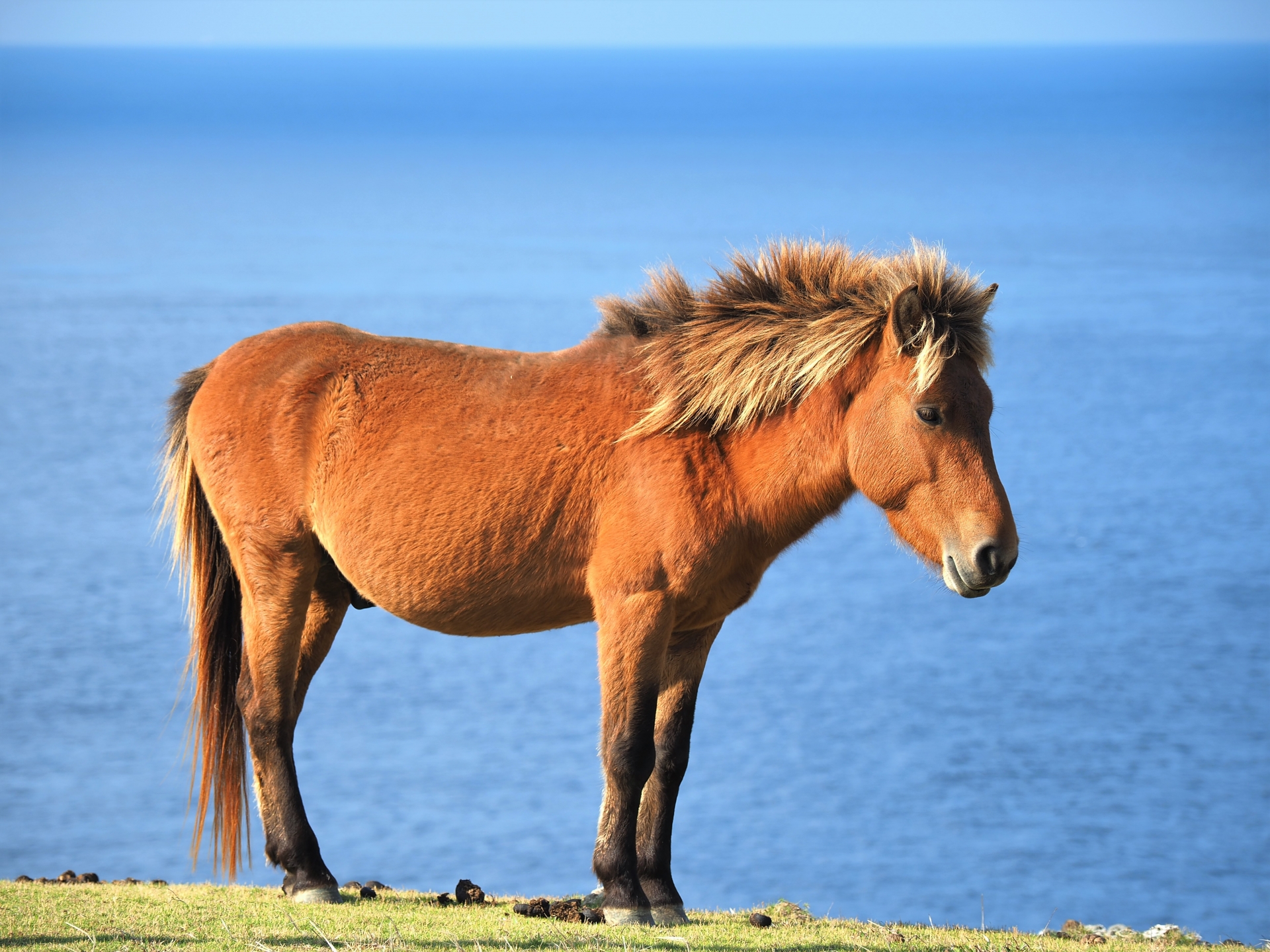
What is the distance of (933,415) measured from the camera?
5777 millimetres

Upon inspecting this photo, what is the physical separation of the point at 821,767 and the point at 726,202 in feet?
253

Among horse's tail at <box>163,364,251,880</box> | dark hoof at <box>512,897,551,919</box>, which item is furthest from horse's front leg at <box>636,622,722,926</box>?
horse's tail at <box>163,364,251,880</box>

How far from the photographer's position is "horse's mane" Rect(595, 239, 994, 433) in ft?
19.5

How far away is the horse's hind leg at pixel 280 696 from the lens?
258 inches

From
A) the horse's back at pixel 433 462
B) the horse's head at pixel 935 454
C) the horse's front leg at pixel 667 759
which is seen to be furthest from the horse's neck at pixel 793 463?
the horse's front leg at pixel 667 759

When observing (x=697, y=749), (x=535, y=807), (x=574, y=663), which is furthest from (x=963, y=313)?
(x=574, y=663)

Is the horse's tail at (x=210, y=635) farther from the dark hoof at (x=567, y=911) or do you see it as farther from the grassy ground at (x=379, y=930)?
the dark hoof at (x=567, y=911)

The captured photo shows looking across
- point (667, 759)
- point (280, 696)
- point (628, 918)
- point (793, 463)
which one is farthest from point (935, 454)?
point (280, 696)

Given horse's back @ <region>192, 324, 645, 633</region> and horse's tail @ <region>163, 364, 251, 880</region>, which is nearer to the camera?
horse's back @ <region>192, 324, 645, 633</region>

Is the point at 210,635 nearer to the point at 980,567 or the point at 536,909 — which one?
the point at 536,909

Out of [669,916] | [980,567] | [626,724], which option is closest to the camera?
[980,567]

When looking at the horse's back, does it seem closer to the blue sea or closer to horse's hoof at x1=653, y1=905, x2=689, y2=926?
horse's hoof at x1=653, y1=905, x2=689, y2=926

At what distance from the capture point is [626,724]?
19.6 feet

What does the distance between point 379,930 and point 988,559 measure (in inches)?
118
